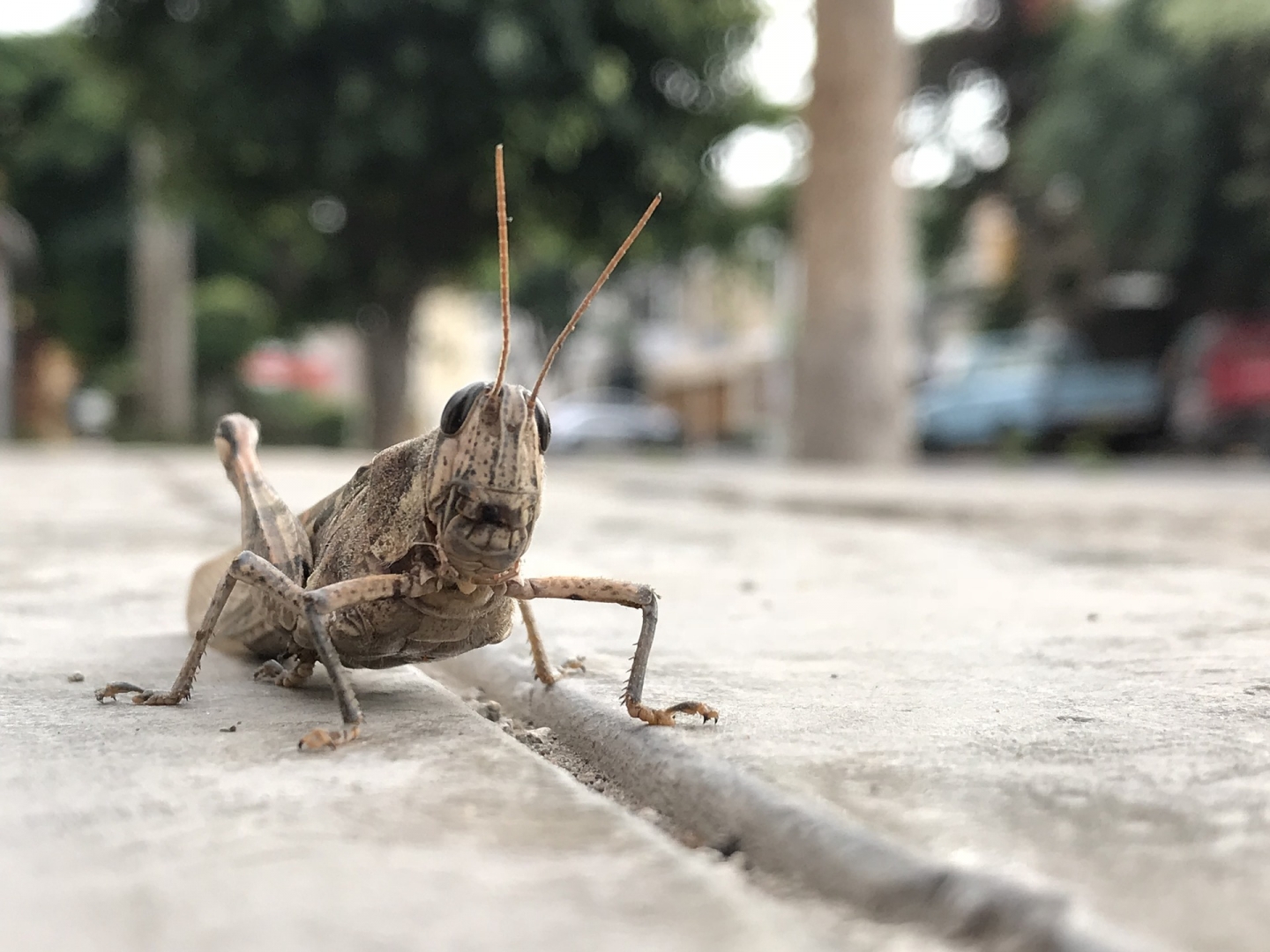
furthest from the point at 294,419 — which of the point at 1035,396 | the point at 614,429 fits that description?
the point at 1035,396

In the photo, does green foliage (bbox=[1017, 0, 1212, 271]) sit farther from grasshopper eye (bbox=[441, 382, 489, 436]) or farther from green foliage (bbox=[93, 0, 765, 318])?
grasshopper eye (bbox=[441, 382, 489, 436])

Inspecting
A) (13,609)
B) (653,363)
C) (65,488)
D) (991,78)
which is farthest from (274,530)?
(653,363)

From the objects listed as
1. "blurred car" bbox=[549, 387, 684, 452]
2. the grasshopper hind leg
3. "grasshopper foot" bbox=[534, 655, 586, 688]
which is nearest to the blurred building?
"blurred car" bbox=[549, 387, 684, 452]

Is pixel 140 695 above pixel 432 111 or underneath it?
underneath

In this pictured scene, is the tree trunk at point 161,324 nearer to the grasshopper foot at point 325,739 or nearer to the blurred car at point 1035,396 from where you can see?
the blurred car at point 1035,396

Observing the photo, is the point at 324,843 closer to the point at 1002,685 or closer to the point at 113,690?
the point at 113,690

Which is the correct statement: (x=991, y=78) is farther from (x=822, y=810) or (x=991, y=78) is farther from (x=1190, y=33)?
(x=822, y=810)
